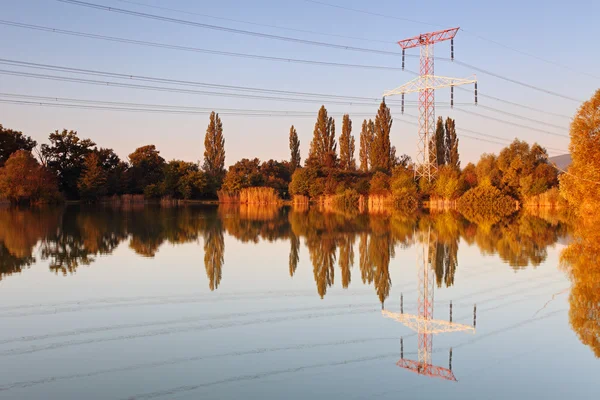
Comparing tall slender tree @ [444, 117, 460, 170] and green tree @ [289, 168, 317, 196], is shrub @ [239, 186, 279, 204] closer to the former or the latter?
green tree @ [289, 168, 317, 196]

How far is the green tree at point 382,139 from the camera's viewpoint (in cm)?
4484

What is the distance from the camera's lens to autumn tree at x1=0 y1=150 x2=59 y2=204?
34.5 meters

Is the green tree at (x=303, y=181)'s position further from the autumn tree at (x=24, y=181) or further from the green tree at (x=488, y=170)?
the autumn tree at (x=24, y=181)

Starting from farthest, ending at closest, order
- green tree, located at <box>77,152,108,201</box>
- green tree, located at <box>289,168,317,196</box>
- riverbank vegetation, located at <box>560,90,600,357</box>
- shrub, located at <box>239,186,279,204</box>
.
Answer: shrub, located at <box>239,186,279,204</box> → green tree, located at <box>289,168,317,196</box> → green tree, located at <box>77,152,108,201</box> → riverbank vegetation, located at <box>560,90,600,357</box>

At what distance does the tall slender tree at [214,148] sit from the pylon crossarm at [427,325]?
138ft

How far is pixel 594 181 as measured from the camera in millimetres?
18094

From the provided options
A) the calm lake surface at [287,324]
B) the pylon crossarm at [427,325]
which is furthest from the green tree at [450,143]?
the pylon crossarm at [427,325]

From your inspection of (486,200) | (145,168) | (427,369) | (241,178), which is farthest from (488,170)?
(427,369)

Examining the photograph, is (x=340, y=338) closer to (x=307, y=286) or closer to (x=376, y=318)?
(x=376, y=318)

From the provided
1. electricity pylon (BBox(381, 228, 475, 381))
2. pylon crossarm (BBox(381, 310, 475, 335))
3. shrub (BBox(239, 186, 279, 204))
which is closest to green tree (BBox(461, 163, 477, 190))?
shrub (BBox(239, 186, 279, 204))

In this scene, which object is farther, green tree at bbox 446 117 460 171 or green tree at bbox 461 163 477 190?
green tree at bbox 446 117 460 171

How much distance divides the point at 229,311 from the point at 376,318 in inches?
77.0

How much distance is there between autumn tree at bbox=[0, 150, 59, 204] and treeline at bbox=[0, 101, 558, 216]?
0.19ft

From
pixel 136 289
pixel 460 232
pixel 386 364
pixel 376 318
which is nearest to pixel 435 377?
pixel 386 364
